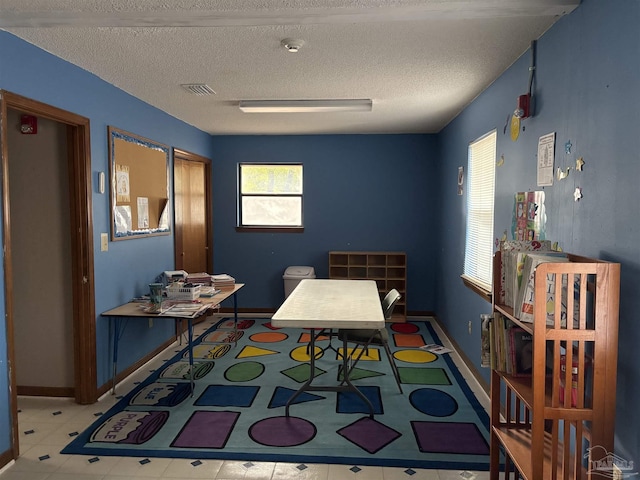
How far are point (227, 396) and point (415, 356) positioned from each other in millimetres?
2055

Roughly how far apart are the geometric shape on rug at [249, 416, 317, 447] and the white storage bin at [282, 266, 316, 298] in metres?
3.08

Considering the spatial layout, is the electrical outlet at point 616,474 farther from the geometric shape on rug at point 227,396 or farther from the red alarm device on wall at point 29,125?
the red alarm device on wall at point 29,125

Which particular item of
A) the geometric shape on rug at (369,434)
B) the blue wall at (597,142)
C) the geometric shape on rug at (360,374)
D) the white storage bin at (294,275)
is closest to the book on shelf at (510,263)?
the blue wall at (597,142)

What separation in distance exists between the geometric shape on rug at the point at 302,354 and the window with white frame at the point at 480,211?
5.59ft

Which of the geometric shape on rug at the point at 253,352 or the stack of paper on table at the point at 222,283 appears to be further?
the stack of paper on table at the point at 222,283

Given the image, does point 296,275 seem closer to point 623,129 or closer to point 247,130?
point 247,130

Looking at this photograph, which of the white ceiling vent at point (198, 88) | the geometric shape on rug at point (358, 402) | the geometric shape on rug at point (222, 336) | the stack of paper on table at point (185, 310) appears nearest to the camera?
the geometric shape on rug at point (358, 402)

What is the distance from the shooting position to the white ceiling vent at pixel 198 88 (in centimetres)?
402

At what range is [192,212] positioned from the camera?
250 inches

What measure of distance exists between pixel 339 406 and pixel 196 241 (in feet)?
11.5

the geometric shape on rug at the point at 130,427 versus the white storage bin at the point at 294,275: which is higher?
the white storage bin at the point at 294,275

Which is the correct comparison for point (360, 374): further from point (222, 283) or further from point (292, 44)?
point (292, 44)

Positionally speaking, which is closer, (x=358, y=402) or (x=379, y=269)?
(x=358, y=402)

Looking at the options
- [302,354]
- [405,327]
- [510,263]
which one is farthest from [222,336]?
[510,263]
